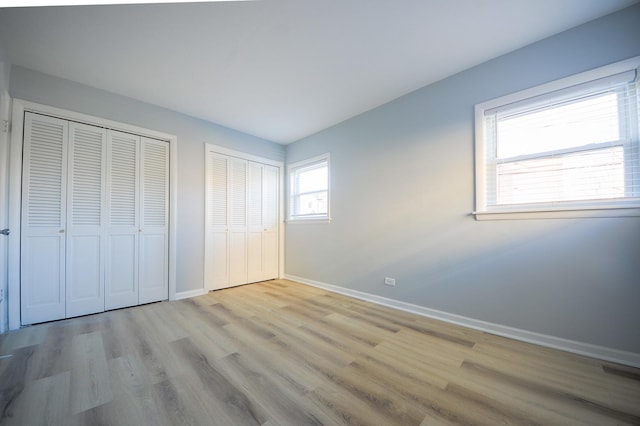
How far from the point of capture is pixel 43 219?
2477 millimetres

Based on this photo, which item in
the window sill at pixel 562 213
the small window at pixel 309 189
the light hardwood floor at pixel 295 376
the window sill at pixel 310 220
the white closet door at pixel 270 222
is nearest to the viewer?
the light hardwood floor at pixel 295 376

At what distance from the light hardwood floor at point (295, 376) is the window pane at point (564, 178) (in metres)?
1.31

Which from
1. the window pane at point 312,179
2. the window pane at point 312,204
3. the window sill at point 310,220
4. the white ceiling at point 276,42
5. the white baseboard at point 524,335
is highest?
the white ceiling at point 276,42

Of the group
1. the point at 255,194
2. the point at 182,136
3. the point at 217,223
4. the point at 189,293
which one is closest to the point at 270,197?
the point at 255,194

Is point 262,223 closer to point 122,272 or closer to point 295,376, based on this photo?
point 122,272

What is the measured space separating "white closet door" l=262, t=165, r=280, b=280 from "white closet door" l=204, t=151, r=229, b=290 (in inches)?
28.9

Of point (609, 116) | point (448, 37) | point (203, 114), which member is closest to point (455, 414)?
point (609, 116)

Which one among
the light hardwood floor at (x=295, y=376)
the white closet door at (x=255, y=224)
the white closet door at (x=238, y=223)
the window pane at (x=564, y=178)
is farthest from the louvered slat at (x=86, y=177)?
the window pane at (x=564, y=178)

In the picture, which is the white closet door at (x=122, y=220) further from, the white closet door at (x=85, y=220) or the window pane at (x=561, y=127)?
the window pane at (x=561, y=127)

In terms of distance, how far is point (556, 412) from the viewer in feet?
4.25

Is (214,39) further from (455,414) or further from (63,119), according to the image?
(455,414)

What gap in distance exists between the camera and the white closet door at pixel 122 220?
2.84 metres

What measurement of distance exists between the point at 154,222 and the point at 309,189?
2.49 m

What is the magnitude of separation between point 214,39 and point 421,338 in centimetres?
333
